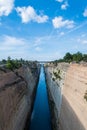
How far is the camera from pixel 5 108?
1722 centimetres

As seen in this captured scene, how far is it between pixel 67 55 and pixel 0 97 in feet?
318

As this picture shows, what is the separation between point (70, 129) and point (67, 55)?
94469 millimetres

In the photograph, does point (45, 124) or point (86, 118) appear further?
point (45, 124)

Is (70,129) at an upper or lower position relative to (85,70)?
lower

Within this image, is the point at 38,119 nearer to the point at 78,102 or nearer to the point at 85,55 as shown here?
the point at 78,102

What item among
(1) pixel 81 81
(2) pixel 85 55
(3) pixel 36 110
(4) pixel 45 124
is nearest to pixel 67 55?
(2) pixel 85 55

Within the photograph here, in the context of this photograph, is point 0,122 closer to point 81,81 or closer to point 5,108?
point 5,108

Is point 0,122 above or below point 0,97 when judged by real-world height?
below

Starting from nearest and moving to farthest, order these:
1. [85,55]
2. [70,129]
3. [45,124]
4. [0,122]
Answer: [0,122], [70,129], [45,124], [85,55]

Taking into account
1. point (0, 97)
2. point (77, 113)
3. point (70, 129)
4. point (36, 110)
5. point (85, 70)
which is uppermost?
point (85, 70)

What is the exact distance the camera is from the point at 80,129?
15.8 metres

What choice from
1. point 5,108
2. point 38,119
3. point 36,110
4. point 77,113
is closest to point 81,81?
point 77,113

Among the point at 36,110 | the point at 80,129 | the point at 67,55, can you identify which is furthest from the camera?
the point at 67,55

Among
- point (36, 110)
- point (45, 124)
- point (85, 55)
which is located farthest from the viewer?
point (85, 55)
